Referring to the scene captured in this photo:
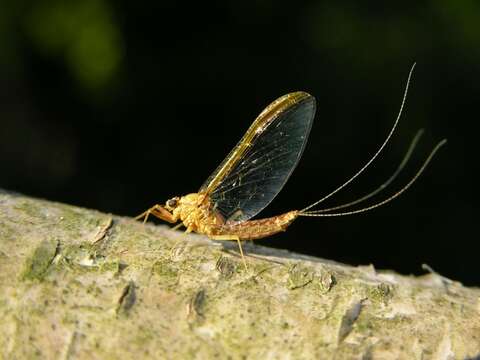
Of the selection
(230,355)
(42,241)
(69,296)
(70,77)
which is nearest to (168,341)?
(230,355)

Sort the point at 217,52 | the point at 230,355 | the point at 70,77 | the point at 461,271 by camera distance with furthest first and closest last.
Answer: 1. the point at 461,271
2. the point at 217,52
3. the point at 70,77
4. the point at 230,355

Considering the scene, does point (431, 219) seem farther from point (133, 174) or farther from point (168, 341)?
point (168, 341)

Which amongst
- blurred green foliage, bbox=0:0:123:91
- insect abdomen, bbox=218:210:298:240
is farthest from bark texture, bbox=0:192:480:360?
blurred green foliage, bbox=0:0:123:91

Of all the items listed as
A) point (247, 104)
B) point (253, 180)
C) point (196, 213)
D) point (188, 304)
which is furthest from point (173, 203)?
point (247, 104)

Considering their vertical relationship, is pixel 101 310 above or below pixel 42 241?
below

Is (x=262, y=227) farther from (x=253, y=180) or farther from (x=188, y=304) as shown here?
(x=188, y=304)

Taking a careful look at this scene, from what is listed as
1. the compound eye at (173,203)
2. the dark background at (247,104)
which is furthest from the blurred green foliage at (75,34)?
the compound eye at (173,203)
